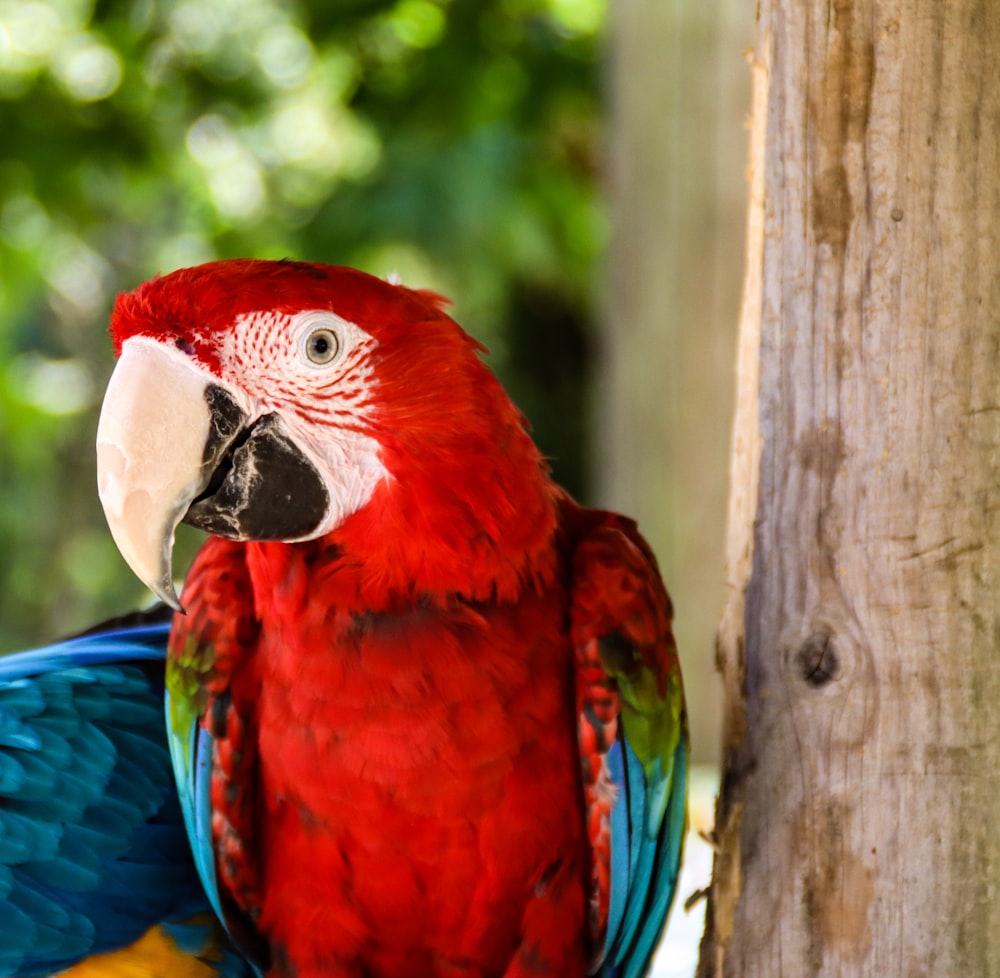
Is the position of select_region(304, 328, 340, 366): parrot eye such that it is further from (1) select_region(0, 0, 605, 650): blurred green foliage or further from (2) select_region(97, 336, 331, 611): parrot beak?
(1) select_region(0, 0, 605, 650): blurred green foliage

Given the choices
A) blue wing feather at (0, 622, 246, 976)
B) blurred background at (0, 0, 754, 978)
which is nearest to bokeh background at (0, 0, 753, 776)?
blurred background at (0, 0, 754, 978)

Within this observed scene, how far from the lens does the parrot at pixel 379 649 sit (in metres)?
1.34

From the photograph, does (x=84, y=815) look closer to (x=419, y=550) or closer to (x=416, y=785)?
(x=416, y=785)

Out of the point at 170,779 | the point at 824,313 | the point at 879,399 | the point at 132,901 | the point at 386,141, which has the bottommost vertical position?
the point at 132,901

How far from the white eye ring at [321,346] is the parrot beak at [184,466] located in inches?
3.4

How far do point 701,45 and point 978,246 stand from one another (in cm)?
267

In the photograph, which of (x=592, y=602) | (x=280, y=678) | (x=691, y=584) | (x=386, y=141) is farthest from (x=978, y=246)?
(x=386, y=141)

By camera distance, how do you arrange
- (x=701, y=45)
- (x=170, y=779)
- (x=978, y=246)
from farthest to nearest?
(x=701, y=45) < (x=170, y=779) < (x=978, y=246)

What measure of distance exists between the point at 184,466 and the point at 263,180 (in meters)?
4.61

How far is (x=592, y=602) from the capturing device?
5.21 feet

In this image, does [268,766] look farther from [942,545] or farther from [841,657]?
[942,545]

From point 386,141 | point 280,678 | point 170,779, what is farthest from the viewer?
point 386,141

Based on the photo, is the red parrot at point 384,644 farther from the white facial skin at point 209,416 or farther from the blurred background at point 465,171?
the blurred background at point 465,171

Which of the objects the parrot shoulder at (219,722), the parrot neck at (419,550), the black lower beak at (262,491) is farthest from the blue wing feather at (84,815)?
the black lower beak at (262,491)
